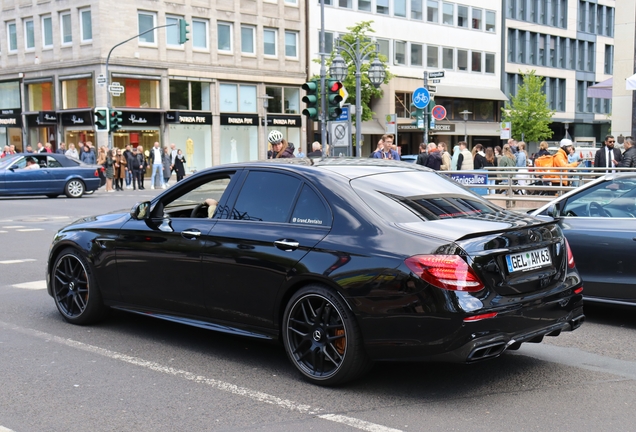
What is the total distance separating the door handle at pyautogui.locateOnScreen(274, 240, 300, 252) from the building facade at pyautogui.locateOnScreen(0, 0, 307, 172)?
3769cm

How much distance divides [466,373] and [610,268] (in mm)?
2379

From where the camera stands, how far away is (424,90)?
81.7 ft

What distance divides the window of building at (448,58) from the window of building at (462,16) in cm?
252

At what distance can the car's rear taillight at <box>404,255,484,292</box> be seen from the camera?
5.04 metres

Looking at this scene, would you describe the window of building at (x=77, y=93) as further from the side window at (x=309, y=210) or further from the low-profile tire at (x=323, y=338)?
the low-profile tire at (x=323, y=338)

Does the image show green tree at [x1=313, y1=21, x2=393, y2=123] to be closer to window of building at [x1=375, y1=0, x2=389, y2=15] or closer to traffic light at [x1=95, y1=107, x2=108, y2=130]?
window of building at [x1=375, y1=0, x2=389, y2=15]

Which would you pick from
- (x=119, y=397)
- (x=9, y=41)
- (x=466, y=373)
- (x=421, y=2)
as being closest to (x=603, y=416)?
(x=466, y=373)

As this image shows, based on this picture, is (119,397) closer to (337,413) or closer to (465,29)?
(337,413)

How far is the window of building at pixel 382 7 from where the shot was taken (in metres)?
56.2

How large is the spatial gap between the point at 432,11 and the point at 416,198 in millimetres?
56645

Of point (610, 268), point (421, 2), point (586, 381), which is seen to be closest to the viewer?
point (586, 381)

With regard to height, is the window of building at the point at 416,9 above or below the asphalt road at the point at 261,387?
above

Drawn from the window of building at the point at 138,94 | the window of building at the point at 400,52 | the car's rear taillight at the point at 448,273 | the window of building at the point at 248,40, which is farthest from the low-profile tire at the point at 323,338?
the window of building at the point at 400,52

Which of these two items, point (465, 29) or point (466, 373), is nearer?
point (466, 373)
